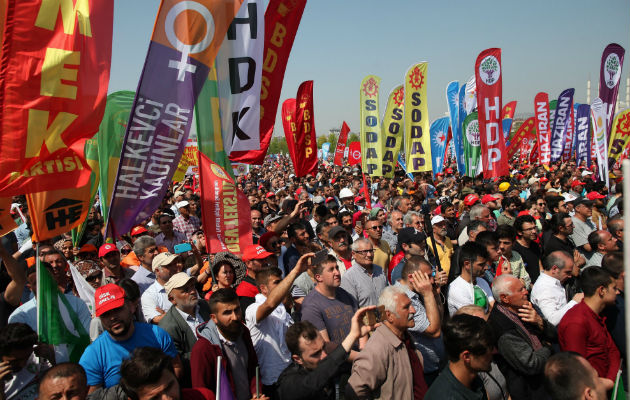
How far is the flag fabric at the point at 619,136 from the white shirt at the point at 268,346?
53.8ft

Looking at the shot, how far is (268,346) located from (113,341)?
1242 mm

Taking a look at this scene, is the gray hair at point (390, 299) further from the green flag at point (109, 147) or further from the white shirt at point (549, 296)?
the green flag at point (109, 147)

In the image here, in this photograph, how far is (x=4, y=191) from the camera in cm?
394

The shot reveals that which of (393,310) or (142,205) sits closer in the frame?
(393,310)

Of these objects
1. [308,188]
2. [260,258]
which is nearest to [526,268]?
[260,258]

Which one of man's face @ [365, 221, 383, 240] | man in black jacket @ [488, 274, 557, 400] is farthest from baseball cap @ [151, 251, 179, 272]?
man in black jacket @ [488, 274, 557, 400]

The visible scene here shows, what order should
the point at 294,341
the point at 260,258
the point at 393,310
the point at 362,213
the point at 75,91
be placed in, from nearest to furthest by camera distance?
the point at 294,341
the point at 393,310
the point at 75,91
the point at 260,258
the point at 362,213

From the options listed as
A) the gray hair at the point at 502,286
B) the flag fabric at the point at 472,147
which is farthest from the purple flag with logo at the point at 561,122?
the gray hair at the point at 502,286

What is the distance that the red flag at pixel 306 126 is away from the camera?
10516 mm

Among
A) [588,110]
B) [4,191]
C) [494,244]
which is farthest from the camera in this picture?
[588,110]

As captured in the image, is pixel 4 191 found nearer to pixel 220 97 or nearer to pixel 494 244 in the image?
pixel 220 97

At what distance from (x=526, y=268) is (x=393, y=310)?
4322 mm

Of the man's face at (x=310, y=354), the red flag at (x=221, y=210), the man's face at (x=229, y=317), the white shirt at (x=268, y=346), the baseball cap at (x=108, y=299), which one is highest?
the red flag at (x=221, y=210)

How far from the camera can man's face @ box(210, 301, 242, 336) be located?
3.60 metres
